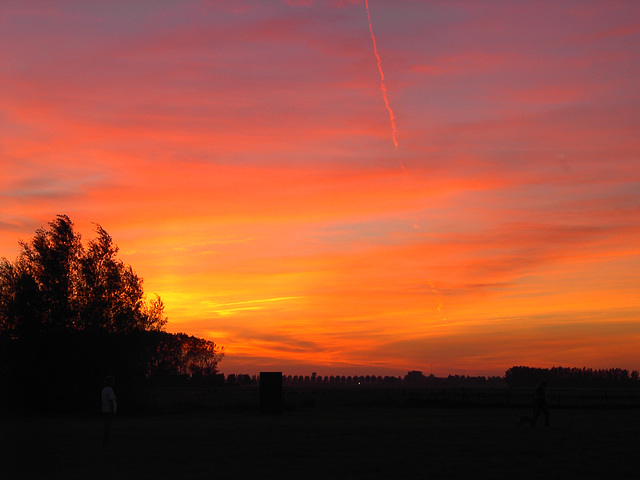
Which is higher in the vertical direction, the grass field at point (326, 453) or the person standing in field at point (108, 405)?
the person standing in field at point (108, 405)

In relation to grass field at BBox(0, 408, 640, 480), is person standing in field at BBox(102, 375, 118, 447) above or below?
above

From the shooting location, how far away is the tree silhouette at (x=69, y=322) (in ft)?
166

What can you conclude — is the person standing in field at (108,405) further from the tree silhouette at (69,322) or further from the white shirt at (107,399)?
the tree silhouette at (69,322)

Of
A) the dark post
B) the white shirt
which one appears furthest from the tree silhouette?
the white shirt

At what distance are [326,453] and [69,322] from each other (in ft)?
→ 118

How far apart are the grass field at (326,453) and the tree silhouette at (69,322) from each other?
18050mm

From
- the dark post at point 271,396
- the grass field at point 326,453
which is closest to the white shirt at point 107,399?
the grass field at point 326,453

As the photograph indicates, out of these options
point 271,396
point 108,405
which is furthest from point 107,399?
point 271,396

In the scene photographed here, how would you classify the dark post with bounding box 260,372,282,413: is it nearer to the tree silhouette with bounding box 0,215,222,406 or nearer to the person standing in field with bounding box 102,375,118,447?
the tree silhouette with bounding box 0,215,222,406

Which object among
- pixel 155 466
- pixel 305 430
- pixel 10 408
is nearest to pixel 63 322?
pixel 10 408

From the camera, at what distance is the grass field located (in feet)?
55.7

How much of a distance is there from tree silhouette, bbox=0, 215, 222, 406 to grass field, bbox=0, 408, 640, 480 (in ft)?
59.2

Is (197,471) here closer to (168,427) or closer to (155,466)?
(155,466)

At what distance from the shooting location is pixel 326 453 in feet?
71.2
